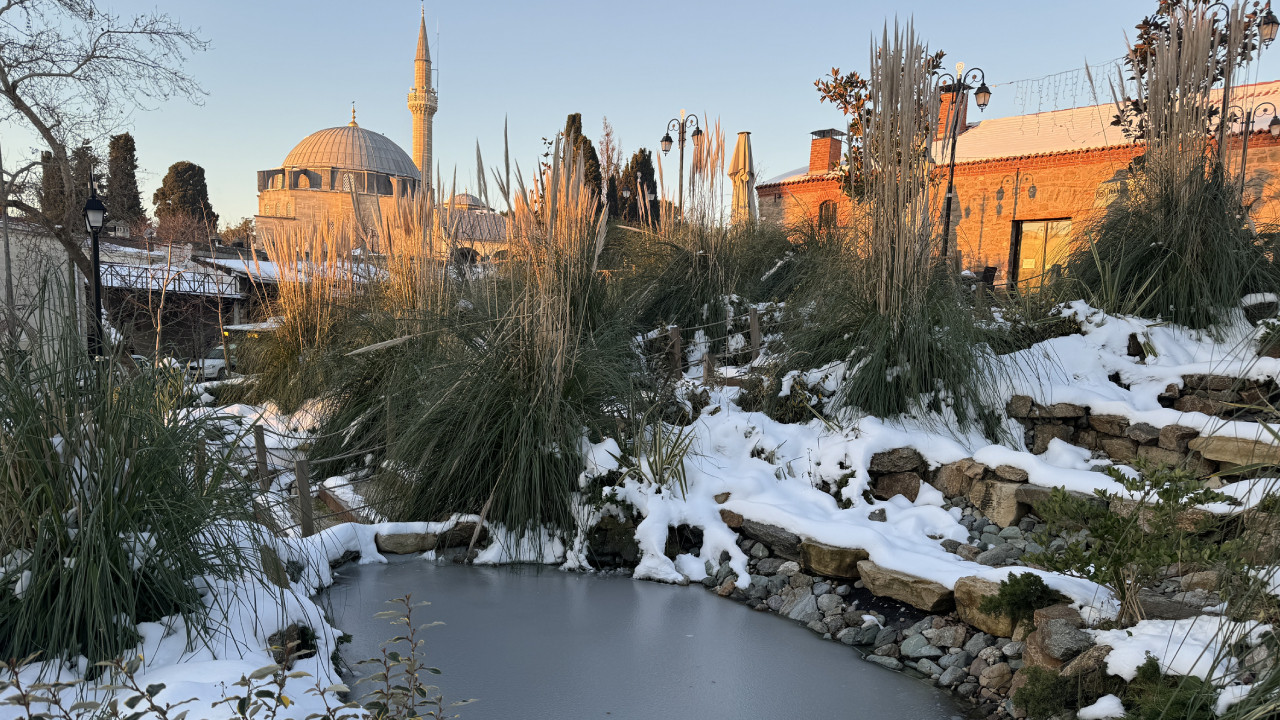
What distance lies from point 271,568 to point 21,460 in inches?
28.6

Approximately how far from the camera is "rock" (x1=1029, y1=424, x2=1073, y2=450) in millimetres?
4395

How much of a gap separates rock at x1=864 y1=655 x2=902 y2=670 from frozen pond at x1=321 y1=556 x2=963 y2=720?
0.04m

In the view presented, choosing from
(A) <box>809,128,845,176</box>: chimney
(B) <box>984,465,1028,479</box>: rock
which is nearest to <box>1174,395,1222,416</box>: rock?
(B) <box>984,465,1028,479</box>: rock

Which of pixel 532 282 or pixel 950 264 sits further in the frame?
pixel 950 264

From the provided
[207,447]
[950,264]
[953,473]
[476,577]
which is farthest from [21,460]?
[950,264]

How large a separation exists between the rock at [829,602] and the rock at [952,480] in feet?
3.24

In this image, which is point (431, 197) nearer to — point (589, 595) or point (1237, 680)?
point (589, 595)

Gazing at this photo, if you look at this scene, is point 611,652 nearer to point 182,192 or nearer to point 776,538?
point 776,538

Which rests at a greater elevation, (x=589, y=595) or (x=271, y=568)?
(x=271, y=568)

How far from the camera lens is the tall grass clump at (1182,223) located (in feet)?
16.0

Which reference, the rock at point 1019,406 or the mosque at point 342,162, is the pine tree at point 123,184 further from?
the rock at point 1019,406

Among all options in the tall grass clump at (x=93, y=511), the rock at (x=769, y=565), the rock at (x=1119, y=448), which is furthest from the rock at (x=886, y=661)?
the tall grass clump at (x=93, y=511)

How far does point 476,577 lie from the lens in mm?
3924

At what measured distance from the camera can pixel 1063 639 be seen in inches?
99.0
